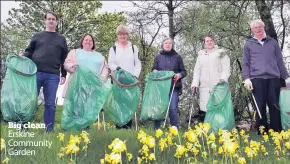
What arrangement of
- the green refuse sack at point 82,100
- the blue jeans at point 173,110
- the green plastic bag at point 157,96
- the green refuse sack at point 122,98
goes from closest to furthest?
1. the green refuse sack at point 82,100
2. the green refuse sack at point 122,98
3. the green plastic bag at point 157,96
4. the blue jeans at point 173,110

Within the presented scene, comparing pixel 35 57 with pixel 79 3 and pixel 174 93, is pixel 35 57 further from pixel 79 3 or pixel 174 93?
pixel 79 3

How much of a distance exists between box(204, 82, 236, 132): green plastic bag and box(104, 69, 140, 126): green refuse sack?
1080mm

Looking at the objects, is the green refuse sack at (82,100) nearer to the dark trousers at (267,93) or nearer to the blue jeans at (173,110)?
the blue jeans at (173,110)

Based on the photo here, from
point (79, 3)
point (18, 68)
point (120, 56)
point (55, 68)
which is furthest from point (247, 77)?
point (79, 3)

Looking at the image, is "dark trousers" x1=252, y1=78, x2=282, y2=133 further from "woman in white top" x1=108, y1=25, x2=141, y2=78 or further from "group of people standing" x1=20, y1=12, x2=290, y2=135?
"woman in white top" x1=108, y1=25, x2=141, y2=78

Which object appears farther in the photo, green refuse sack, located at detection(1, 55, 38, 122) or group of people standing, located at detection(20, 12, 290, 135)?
group of people standing, located at detection(20, 12, 290, 135)

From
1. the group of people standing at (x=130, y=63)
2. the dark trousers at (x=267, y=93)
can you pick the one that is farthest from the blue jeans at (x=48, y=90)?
the dark trousers at (x=267, y=93)

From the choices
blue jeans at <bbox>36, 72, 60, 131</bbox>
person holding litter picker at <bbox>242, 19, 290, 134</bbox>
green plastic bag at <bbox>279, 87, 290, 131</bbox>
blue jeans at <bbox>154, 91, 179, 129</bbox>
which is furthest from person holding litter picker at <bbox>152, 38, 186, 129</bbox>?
blue jeans at <bbox>36, 72, 60, 131</bbox>

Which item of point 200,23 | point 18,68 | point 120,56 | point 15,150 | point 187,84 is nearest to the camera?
point 15,150

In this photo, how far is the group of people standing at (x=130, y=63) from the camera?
4801 mm

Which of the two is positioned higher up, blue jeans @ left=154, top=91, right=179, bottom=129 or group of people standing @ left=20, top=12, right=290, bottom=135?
group of people standing @ left=20, top=12, right=290, bottom=135

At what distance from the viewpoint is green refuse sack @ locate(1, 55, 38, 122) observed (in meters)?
4.16

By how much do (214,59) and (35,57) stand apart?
2.53 m

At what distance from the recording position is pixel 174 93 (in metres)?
5.65
